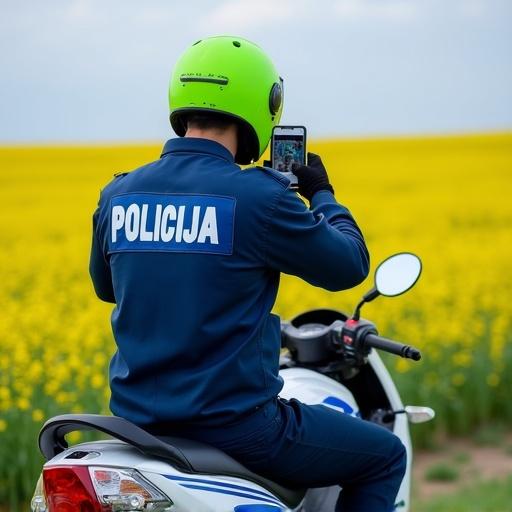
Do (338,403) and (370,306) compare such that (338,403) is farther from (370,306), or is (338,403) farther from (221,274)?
(370,306)

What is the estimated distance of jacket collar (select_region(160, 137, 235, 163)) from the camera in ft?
8.68

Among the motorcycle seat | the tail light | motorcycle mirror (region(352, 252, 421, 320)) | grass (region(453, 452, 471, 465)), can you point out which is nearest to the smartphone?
motorcycle mirror (region(352, 252, 421, 320))

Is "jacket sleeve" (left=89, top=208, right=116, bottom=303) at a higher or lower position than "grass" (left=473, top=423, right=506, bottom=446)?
higher

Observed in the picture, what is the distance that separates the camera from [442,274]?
9719 millimetres

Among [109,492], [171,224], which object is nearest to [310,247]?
[171,224]

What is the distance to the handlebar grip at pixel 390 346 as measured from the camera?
117 inches

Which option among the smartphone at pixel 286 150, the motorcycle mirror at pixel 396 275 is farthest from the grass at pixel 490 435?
the smartphone at pixel 286 150

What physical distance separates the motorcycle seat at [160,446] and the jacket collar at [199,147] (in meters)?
0.72

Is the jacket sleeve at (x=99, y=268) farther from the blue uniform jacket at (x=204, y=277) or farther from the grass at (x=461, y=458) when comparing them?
the grass at (x=461, y=458)

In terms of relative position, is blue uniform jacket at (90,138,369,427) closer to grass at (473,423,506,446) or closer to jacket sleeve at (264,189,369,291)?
jacket sleeve at (264,189,369,291)

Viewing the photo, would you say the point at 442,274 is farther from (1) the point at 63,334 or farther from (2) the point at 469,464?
(1) the point at 63,334

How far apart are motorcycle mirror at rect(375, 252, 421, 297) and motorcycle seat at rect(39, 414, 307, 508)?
2.43ft

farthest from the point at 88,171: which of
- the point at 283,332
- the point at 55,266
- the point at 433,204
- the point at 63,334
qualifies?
the point at 283,332

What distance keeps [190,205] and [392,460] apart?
3.09ft
